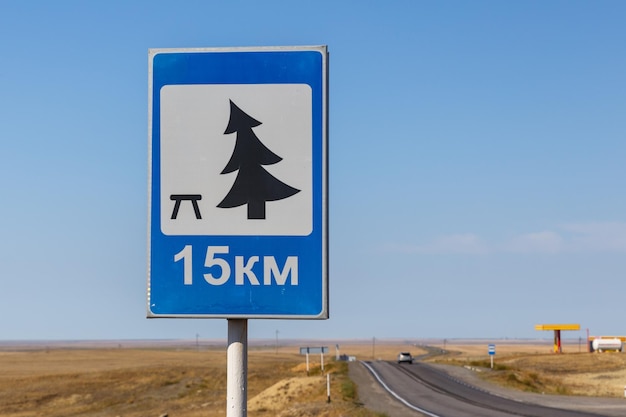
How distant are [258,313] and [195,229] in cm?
55

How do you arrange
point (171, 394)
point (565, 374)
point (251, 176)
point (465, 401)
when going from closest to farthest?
point (251, 176) → point (465, 401) → point (171, 394) → point (565, 374)

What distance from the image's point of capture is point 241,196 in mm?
4828

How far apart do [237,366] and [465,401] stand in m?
52.6

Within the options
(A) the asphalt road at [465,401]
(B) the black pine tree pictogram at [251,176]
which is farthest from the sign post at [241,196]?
(A) the asphalt road at [465,401]

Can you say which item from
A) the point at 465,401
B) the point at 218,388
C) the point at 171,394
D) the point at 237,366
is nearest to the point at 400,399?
the point at 465,401

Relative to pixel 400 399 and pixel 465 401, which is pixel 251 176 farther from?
pixel 465 401

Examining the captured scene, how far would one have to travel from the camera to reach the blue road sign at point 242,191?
4812 mm

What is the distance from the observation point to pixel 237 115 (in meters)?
4.89

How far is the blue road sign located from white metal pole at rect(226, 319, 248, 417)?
0.10 m

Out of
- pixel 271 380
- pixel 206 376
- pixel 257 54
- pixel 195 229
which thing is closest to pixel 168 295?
pixel 195 229

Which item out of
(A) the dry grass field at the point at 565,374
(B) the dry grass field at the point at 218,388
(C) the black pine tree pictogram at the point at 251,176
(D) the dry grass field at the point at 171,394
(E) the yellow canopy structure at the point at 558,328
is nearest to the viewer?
(C) the black pine tree pictogram at the point at 251,176

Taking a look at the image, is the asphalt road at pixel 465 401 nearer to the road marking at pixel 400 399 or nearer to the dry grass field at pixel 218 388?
the road marking at pixel 400 399

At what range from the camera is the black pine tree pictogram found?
15.8 feet

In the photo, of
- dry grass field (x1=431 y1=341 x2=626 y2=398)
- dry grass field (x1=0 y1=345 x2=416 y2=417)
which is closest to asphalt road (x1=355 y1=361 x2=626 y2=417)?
dry grass field (x1=0 y1=345 x2=416 y2=417)
